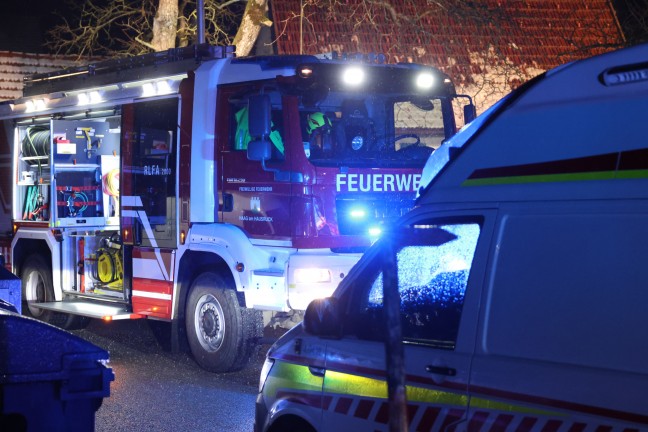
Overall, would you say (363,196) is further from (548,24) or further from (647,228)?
(548,24)

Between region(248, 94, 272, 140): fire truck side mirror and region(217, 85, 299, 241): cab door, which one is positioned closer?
region(248, 94, 272, 140): fire truck side mirror

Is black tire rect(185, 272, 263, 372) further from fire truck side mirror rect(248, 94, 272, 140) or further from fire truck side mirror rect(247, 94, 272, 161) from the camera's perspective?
fire truck side mirror rect(248, 94, 272, 140)

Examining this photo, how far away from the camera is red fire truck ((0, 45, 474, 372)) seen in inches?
383

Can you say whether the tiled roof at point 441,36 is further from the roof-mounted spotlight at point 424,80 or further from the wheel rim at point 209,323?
the wheel rim at point 209,323

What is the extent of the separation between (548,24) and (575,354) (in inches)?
824

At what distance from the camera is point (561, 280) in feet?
12.5

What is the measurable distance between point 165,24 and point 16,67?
8.31 meters

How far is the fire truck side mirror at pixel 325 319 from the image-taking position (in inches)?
189

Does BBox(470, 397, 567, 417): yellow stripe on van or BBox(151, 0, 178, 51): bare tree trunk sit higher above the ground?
BBox(151, 0, 178, 51): bare tree trunk

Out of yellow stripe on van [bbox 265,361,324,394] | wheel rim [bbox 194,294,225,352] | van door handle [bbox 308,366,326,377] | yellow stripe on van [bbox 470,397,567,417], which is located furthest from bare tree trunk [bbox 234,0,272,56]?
yellow stripe on van [bbox 470,397,567,417]

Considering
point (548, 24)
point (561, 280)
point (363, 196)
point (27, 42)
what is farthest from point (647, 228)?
point (27, 42)

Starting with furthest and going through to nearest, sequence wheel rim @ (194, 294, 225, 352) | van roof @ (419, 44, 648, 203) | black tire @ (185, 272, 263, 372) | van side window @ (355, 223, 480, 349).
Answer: wheel rim @ (194, 294, 225, 352) → black tire @ (185, 272, 263, 372) → van side window @ (355, 223, 480, 349) → van roof @ (419, 44, 648, 203)

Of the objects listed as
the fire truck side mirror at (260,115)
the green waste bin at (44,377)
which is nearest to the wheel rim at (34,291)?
the fire truck side mirror at (260,115)

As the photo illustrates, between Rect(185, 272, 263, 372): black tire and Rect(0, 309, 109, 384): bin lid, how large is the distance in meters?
5.40
